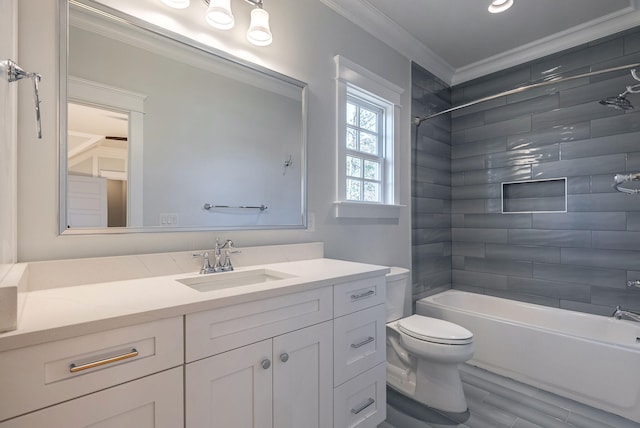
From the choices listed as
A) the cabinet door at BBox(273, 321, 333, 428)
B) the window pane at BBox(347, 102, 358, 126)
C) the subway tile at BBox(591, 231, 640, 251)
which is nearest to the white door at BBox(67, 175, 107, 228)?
the cabinet door at BBox(273, 321, 333, 428)

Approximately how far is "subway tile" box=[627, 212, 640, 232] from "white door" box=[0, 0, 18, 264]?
351 cm

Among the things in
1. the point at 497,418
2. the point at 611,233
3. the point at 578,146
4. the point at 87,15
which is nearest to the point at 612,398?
the point at 497,418

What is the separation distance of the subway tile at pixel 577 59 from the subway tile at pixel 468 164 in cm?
83

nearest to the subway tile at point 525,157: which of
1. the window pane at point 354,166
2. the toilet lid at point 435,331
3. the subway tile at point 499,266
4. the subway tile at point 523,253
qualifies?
the subway tile at point 523,253

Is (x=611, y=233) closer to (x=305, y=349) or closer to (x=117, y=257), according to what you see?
(x=305, y=349)

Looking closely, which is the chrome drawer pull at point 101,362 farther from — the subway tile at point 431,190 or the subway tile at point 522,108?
the subway tile at point 522,108

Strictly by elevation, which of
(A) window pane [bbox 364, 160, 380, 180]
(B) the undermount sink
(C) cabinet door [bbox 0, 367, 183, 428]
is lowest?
(C) cabinet door [bbox 0, 367, 183, 428]

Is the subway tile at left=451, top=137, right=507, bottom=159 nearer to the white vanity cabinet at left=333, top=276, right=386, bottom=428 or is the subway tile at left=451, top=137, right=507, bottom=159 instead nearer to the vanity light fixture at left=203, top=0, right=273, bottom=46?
the white vanity cabinet at left=333, top=276, right=386, bottom=428

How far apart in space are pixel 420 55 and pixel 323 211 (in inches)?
72.5

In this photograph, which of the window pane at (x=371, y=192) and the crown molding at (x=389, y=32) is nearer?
the crown molding at (x=389, y=32)

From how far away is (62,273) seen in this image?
3.74 ft

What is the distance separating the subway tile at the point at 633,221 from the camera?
2.30 metres

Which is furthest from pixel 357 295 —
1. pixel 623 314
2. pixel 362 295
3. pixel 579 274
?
pixel 579 274

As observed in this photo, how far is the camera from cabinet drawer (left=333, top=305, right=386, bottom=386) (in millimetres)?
1392
